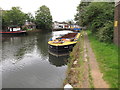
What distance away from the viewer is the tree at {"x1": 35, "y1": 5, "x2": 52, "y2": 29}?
55.2 meters

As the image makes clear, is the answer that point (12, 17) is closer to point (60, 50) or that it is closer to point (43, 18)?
point (43, 18)

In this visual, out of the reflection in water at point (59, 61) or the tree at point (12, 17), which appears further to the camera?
the tree at point (12, 17)

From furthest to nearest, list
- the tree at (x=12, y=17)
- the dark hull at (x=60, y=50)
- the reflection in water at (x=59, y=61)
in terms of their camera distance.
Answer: the tree at (x=12, y=17)
the dark hull at (x=60, y=50)
the reflection in water at (x=59, y=61)

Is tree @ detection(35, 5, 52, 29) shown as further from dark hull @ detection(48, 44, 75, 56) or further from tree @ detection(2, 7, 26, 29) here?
dark hull @ detection(48, 44, 75, 56)

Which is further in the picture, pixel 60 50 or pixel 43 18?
pixel 43 18

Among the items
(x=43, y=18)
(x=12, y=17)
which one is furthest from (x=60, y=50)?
(x=43, y=18)

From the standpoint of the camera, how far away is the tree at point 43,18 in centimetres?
5522

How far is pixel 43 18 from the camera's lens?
55.9 metres

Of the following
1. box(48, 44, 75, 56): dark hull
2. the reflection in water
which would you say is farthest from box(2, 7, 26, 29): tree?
the reflection in water

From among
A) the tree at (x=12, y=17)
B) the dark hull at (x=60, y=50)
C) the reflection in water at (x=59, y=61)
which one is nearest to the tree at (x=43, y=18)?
the tree at (x=12, y=17)

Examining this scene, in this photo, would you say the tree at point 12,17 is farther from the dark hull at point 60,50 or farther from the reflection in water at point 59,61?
the reflection in water at point 59,61

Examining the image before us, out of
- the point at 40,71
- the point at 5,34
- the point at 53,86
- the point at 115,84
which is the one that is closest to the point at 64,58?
the point at 40,71

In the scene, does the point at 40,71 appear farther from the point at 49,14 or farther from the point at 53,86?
the point at 49,14

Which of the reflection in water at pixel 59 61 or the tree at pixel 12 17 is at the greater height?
the tree at pixel 12 17
